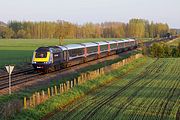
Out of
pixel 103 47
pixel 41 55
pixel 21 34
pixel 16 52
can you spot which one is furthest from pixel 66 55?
pixel 21 34

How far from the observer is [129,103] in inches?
867

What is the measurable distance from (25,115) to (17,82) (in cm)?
1354

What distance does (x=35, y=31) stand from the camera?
19425 cm

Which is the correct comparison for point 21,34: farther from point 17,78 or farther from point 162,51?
point 17,78

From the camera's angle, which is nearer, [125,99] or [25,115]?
[25,115]

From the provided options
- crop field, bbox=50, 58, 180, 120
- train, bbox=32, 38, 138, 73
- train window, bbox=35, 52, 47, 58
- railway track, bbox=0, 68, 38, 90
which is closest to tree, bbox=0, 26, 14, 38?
train, bbox=32, 38, 138, 73

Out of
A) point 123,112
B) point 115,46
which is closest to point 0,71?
point 123,112

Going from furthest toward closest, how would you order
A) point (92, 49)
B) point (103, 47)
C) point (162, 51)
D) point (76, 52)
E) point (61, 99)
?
1. point (162, 51)
2. point (103, 47)
3. point (92, 49)
4. point (76, 52)
5. point (61, 99)

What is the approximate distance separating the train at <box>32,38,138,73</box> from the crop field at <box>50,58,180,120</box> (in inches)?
357

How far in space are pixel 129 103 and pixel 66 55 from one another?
2222 cm

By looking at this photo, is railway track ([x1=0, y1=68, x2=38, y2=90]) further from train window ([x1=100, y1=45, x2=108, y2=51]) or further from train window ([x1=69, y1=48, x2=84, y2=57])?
train window ([x1=100, y1=45, x2=108, y2=51])

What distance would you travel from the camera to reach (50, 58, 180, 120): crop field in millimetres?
18812

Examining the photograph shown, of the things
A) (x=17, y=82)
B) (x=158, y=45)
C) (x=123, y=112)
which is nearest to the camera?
(x=123, y=112)

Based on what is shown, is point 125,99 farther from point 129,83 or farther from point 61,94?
point 129,83
